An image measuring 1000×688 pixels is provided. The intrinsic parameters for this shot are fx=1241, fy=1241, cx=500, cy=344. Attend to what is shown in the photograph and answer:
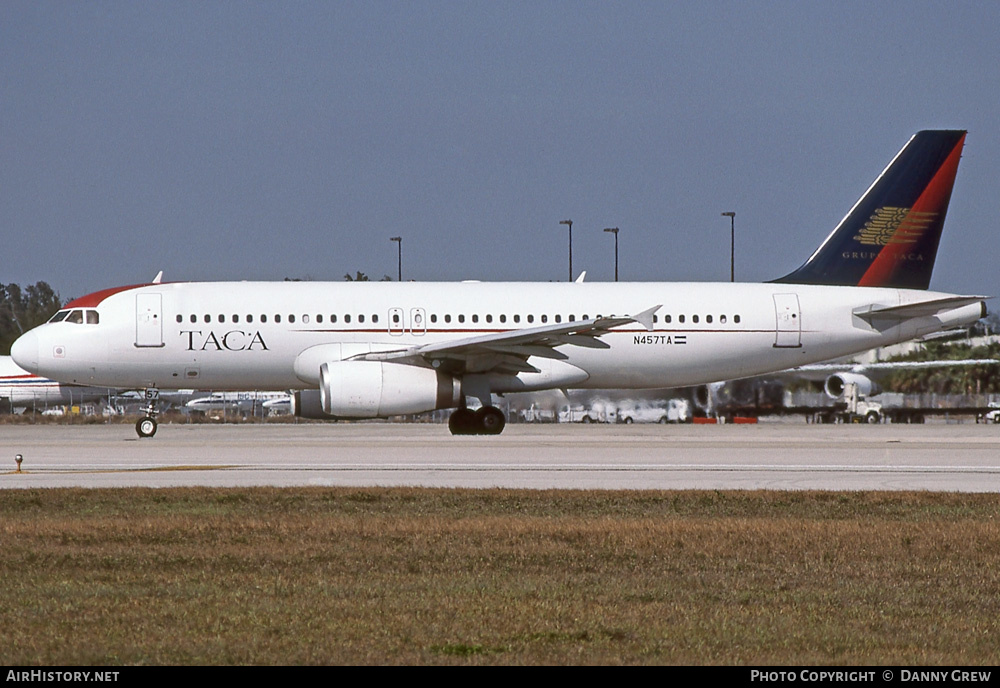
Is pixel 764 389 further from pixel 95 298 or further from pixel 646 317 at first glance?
pixel 95 298

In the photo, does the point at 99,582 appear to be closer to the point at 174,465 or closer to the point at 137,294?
the point at 174,465

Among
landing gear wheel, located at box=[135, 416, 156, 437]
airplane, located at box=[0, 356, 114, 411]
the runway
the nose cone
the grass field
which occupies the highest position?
the nose cone

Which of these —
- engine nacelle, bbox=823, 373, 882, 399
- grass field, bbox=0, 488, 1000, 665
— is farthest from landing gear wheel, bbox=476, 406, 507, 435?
engine nacelle, bbox=823, 373, 882, 399

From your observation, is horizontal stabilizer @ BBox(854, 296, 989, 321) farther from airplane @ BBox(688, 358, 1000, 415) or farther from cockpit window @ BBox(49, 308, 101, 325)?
cockpit window @ BBox(49, 308, 101, 325)

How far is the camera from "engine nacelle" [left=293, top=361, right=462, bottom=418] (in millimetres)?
25453

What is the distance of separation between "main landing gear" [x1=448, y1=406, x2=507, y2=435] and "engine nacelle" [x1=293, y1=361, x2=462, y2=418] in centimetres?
209

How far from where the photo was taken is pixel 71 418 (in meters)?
46.2

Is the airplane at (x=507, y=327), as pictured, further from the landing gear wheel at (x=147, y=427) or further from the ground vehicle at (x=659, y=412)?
the ground vehicle at (x=659, y=412)

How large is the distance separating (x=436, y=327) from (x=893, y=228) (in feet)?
38.2

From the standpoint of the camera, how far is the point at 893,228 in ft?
101

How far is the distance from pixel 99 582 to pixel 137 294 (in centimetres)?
2004

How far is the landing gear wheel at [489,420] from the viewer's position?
28.3 metres

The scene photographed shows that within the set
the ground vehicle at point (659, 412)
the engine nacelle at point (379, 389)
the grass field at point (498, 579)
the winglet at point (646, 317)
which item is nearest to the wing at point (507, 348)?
the winglet at point (646, 317)
